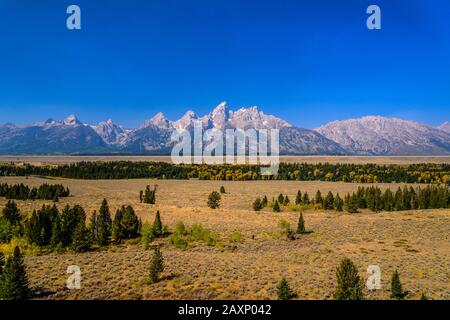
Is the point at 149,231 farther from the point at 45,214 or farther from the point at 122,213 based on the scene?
the point at 45,214

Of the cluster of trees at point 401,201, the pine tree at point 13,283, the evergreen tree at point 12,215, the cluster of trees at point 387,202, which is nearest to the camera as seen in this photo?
the pine tree at point 13,283

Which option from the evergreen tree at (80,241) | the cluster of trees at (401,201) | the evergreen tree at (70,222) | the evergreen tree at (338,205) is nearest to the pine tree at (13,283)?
the evergreen tree at (80,241)

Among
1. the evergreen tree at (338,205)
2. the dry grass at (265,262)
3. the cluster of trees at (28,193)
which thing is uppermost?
the cluster of trees at (28,193)

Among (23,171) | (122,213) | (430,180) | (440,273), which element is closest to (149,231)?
(122,213)

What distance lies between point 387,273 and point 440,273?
5.02m

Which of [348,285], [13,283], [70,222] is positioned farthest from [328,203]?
[13,283]

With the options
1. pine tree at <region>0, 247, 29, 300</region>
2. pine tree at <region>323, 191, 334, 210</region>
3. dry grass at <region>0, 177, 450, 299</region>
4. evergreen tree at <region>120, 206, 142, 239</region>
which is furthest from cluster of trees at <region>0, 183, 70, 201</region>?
pine tree at <region>0, 247, 29, 300</region>

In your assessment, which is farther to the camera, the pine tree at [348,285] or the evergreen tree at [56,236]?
the evergreen tree at [56,236]

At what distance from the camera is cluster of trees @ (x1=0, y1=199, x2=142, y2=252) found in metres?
48.1

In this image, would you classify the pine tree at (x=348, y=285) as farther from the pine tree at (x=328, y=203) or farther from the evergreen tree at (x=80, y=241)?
the pine tree at (x=328, y=203)

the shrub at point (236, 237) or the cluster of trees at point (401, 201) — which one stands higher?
the cluster of trees at point (401, 201)

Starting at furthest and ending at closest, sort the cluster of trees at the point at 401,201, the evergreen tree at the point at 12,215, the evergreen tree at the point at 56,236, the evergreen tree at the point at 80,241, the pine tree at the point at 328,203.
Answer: the pine tree at the point at 328,203
the cluster of trees at the point at 401,201
the evergreen tree at the point at 12,215
the evergreen tree at the point at 56,236
the evergreen tree at the point at 80,241

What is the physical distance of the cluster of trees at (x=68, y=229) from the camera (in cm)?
4812
